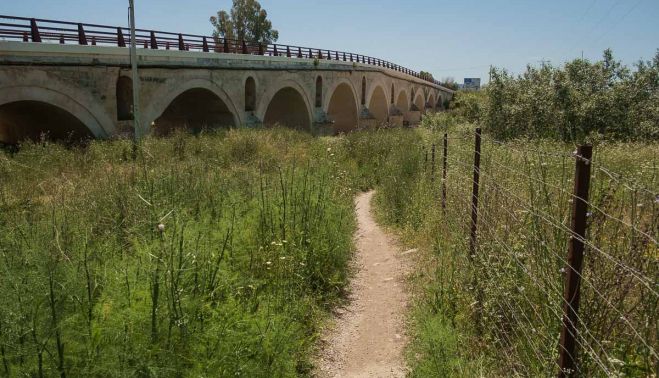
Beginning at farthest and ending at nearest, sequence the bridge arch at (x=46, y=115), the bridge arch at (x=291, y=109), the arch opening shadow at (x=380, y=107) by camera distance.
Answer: the arch opening shadow at (x=380, y=107), the bridge arch at (x=291, y=109), the bridge arch at (x=46, y=115)

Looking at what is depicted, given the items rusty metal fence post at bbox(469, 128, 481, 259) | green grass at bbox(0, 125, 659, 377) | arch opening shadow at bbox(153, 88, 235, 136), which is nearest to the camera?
green grass at bbox(0, 125, 659, 377)

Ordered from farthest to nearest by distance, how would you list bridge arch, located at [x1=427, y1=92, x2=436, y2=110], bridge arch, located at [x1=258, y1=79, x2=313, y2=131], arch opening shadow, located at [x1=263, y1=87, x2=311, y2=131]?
bridge arch, located at [x1=427, y1=92, x2=436, y2=110] → arch opening shadow, located at [x1=263, y1=87, x2=311, y2=131] → bridge arch, located at [x1=258, y1=79, x2=313, y2=131]

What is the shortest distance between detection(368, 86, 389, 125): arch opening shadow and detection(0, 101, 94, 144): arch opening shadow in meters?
31.1

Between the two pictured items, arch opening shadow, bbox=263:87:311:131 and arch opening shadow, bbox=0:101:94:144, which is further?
arch opening shadow, bbox=263:87:311:131

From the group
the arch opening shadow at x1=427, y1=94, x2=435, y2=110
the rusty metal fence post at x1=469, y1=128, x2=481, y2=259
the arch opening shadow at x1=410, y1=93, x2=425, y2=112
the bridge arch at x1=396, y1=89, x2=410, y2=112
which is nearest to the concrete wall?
the rusty metal fence post at x1=469, y1=128, x2=481, y2=259

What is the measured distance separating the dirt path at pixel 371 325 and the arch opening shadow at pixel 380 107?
123 ft

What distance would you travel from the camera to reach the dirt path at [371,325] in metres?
4.21

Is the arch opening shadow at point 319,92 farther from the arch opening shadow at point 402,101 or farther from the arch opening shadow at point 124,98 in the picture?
the arch opening shadow at point 402,101

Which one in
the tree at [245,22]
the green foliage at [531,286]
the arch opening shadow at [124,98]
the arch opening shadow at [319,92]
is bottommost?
the green foliage at [531,286]

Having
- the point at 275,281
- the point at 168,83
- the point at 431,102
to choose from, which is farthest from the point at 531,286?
the point at 431,102

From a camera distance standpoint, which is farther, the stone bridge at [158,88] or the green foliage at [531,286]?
the stone bridge at [158,88]

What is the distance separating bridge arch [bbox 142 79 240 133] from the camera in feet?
60.6

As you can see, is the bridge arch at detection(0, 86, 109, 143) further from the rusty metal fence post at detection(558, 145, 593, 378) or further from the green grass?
the rusty metal fence post at detection(558, 145, 593, 378)

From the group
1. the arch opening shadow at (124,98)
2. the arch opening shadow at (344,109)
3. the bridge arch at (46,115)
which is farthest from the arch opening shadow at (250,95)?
the arch opening shadow at (344,109)
